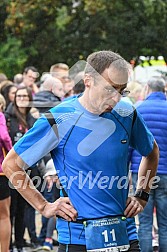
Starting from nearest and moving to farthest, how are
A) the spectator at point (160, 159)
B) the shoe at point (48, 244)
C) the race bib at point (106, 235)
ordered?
the race bib at point (106, 235) < the spectator at point (160, 159) < the shoe at point (48, 244)

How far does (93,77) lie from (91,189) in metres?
0.65

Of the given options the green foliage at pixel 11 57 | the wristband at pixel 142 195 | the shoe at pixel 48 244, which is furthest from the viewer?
the green foliage at pixel 11 57

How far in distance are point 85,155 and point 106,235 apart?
484mm

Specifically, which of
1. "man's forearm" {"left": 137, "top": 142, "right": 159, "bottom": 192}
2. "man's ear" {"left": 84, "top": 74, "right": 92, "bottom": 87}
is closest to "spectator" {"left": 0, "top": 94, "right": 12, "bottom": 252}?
"man's forearm" {"left": 137, "top": 142, "right": 159, "bottom": 192}

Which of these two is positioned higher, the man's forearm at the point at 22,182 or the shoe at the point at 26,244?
the man's forearm at the point at 22,182

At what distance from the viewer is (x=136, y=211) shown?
15.0 feet

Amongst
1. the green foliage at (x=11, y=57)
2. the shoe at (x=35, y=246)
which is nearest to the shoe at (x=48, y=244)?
the shoe at (x=35, y=246)

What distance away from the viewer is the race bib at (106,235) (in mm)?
4344

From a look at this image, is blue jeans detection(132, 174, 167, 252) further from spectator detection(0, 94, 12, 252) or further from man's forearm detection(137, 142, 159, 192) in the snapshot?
man's forearm detection(137, 142, 159, 192)

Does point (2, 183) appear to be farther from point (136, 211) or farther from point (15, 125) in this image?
point (136, 211)

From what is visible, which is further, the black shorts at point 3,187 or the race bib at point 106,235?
the black shorts at point 3,187

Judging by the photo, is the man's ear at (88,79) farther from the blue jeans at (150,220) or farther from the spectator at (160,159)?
the blue jeans at (150,220)

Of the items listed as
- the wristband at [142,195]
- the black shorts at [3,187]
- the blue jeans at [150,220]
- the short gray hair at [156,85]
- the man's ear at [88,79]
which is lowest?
the blue jeans at [150,220]

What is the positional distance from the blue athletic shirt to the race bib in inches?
1.5
